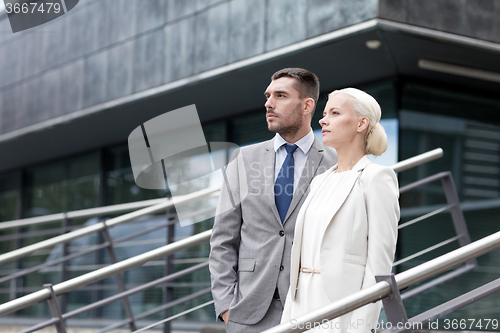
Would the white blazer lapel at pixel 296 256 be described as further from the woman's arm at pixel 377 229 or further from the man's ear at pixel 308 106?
the man's ear at pixel 308 106

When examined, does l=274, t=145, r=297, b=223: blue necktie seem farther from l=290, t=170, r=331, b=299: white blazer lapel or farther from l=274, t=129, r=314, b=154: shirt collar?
l=290, t=170, r=331, b=299: white blazer lapel

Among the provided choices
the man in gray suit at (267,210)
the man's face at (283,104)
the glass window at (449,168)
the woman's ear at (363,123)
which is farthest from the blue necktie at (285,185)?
the glass window at (449,168)

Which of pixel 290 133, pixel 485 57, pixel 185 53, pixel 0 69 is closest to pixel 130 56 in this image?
pixel 185 53

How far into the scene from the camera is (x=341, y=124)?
7.96ft

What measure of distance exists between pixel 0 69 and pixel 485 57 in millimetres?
8246

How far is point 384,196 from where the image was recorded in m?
2.29

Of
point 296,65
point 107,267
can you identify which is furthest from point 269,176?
point 296,65

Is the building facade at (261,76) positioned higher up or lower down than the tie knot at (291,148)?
higher up

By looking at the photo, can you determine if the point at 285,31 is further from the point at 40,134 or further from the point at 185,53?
the point at 40,134

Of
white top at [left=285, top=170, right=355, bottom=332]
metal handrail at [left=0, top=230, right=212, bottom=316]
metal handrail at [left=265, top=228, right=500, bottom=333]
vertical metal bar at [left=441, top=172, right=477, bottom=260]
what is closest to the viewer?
metal handrail at [left=265, top=228, right=500, bottom=333]

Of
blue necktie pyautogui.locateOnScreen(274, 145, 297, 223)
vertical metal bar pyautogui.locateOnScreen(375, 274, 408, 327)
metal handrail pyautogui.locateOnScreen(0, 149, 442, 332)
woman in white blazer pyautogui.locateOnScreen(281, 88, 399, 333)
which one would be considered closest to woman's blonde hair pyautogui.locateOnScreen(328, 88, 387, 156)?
woman in white blazer pyautogui.locateOnScreen(281, 88, 399, 333)

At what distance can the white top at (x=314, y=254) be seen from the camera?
2.32 meters

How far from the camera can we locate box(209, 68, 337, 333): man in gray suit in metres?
2.67

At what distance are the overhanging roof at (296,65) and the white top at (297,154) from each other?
11.0 feet
